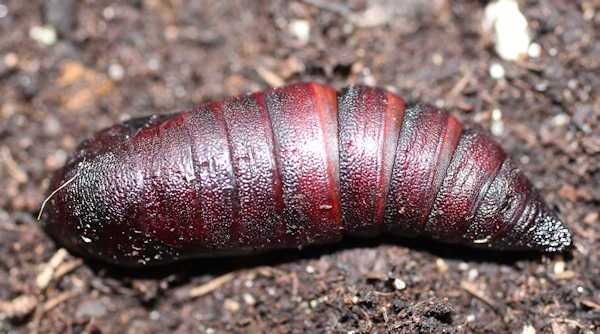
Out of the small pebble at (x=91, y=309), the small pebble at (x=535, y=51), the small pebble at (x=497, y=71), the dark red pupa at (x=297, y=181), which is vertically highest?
the small pebble at (x=535, y=51)

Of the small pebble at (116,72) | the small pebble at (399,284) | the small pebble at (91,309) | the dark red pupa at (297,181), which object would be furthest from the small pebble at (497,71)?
the small pebble at (91,309)

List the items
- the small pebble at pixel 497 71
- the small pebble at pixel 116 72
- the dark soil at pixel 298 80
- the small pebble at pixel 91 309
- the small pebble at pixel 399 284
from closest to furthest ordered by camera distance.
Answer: the small pebble at pixel 399 284, the dark soil at pixel 298 80, the small pebble at pixel 91 309, the small pebble at pixel 497 71, the small pebble at pixel 116 72

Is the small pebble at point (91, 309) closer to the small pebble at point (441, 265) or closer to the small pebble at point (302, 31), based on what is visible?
the small pebble at point (441, 265)

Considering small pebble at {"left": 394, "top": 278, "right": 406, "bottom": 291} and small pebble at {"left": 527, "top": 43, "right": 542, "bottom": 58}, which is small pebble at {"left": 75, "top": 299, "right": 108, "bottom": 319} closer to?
small pebble at {"left": 394, "top": 278, "right": 406, "bottom": 291}

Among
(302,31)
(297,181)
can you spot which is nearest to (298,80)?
(302,31)

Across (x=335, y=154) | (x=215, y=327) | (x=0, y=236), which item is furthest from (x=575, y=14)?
(x=0, y=236)

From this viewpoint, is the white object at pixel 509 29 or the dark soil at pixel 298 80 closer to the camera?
the dark soil at pixel 298 80

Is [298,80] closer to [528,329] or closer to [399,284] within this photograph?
[399,284]

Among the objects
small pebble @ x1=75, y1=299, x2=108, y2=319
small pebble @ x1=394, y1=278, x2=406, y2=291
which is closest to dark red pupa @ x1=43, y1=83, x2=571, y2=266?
small pebble @ x1=394, y1=278, x2=406, y2=291
